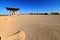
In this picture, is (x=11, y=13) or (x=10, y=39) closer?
(x=10, y=39)

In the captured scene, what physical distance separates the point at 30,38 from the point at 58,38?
1317 millimetres

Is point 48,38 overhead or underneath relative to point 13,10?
underneath

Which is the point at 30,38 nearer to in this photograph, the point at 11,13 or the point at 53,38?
the point at 53,38

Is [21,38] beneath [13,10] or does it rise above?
beneath

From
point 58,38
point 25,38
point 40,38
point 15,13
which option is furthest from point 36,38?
point 15,13

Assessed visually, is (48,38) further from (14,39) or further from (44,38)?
(14,39)

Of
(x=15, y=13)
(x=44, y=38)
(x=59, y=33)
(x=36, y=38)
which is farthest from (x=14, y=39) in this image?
(x=15, y=13)

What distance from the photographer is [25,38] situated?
17.2 ft

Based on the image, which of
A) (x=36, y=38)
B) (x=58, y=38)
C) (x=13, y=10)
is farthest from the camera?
(x=13, y=10)

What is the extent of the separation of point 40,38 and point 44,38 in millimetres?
194

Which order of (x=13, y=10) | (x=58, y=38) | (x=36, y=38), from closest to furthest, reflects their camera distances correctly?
(x=58, y=38) < (x=36, y=38) < (x=13, y=10)

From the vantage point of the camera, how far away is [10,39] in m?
5.14

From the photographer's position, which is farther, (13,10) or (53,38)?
(13,10)

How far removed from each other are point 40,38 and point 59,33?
3.34 feet
